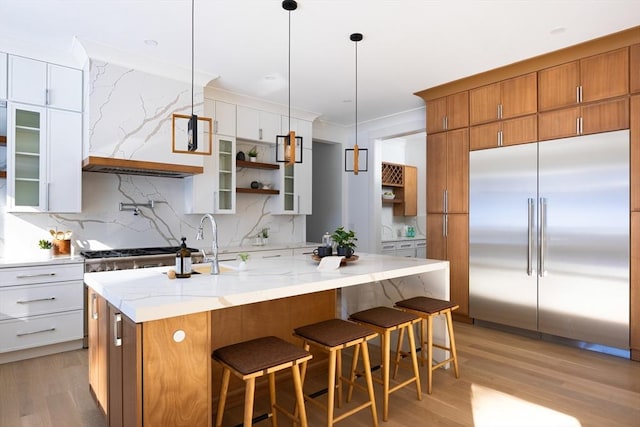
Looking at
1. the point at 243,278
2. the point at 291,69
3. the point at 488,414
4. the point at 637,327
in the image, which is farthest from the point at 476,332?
the point at 291,69

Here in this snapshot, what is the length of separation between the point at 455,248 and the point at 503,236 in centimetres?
56

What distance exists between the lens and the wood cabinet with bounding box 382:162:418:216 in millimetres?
7102

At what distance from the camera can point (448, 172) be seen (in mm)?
4562

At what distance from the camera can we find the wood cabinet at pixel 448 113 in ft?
14.5

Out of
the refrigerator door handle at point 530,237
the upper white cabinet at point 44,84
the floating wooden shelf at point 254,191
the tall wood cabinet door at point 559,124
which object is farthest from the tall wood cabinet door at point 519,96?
the upper white cabinet at point 44,84

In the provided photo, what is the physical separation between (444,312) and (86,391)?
2.58 m

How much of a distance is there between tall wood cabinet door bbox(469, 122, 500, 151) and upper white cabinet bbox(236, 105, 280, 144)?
247 centimetres

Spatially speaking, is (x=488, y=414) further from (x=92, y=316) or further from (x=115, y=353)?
(x=92, y=316)

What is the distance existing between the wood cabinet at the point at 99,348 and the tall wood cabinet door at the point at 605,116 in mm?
3998

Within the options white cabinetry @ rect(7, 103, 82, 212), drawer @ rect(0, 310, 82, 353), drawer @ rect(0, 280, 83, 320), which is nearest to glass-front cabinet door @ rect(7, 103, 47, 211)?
white cabinetry @ rect(7, 103, 82, 212)

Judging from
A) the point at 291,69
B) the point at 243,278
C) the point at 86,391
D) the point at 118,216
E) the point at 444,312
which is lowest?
the point at 86,391

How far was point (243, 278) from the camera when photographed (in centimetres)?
229

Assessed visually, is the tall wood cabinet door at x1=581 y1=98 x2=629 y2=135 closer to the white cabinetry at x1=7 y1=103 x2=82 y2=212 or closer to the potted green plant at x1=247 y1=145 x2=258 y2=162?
the potted green plant at x1=247 y1=145 x2=258 y2=162

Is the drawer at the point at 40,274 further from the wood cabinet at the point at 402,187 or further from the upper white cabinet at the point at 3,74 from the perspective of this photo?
the wood cabinet at the point at 402,187
